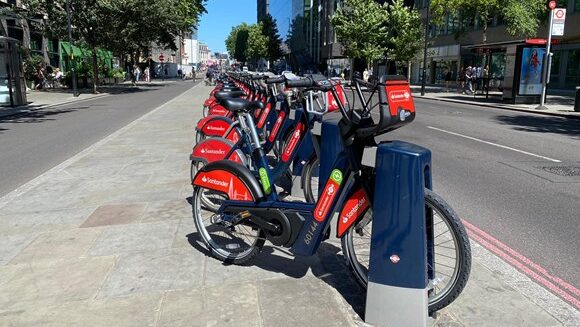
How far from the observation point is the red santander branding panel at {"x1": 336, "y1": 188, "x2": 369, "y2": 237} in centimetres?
295

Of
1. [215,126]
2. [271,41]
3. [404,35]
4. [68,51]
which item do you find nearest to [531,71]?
[215,126]

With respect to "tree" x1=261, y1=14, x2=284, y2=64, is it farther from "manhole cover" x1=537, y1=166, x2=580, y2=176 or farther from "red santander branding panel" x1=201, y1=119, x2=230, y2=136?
"red santander branding panel" x1=201, y1=119, x2=230, y2=136

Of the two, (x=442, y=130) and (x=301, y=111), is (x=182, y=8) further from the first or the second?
(x=301, y=111)

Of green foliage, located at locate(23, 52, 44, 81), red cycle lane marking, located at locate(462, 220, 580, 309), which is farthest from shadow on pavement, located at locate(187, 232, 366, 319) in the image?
green foliage, located at locate(23, 52, 44, 81)

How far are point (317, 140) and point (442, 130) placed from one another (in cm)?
893

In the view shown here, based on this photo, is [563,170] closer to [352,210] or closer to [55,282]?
[352,210]

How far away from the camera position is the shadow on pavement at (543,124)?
12539 mm

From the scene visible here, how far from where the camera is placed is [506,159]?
27.8ft

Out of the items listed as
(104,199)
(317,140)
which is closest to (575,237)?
(317,140)

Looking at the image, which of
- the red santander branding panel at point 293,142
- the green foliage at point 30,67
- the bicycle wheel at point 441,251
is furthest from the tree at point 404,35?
the bicycle wheel at point 441,251

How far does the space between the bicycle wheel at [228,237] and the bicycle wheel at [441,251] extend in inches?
30.3

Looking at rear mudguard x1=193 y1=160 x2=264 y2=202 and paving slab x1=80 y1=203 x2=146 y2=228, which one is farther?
paving slab x1=80 y1=203 x2=146 y2=228

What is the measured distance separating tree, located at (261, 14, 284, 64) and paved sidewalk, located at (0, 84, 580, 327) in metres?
108

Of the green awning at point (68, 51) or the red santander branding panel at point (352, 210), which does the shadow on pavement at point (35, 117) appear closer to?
the red santander branding panel at point (352, 210)
